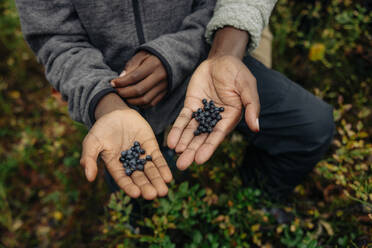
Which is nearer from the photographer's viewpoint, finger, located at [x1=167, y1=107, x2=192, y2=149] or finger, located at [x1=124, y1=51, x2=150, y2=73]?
finger, located at [x1=167, y1=107, x2=192, y2=149]

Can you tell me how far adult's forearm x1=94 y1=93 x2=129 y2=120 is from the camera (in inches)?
63.6

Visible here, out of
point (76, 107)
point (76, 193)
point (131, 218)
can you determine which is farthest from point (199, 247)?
point (76, 193)

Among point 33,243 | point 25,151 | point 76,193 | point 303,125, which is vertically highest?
point 303,125

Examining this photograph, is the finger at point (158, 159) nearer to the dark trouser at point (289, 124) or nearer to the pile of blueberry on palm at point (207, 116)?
the pile of blueberry on palm at point (207, 116)

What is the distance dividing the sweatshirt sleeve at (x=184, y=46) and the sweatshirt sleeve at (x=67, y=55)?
364 mm

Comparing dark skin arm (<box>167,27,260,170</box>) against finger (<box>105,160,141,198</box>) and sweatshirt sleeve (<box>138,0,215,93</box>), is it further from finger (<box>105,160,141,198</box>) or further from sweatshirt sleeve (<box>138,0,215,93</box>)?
finger (<box>105,160,141,198</box>)

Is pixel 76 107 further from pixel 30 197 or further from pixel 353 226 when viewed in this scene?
pixel 353 226

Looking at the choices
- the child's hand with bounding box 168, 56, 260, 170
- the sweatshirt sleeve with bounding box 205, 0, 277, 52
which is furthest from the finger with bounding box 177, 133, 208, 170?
the sweatshirt sleeve with bounding box 205, 0, 277, 52

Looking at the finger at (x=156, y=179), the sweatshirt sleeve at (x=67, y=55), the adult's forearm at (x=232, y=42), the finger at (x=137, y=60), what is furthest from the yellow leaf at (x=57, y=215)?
the adult's forearm at (x=232, y=42)

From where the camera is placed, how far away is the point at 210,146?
1471 millimetres

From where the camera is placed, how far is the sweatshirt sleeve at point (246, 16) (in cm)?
171

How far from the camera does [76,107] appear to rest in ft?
5.58

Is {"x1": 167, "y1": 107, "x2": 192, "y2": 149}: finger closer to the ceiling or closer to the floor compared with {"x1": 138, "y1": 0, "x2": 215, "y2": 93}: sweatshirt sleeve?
closer to the floor

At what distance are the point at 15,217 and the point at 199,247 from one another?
78.6 inches
